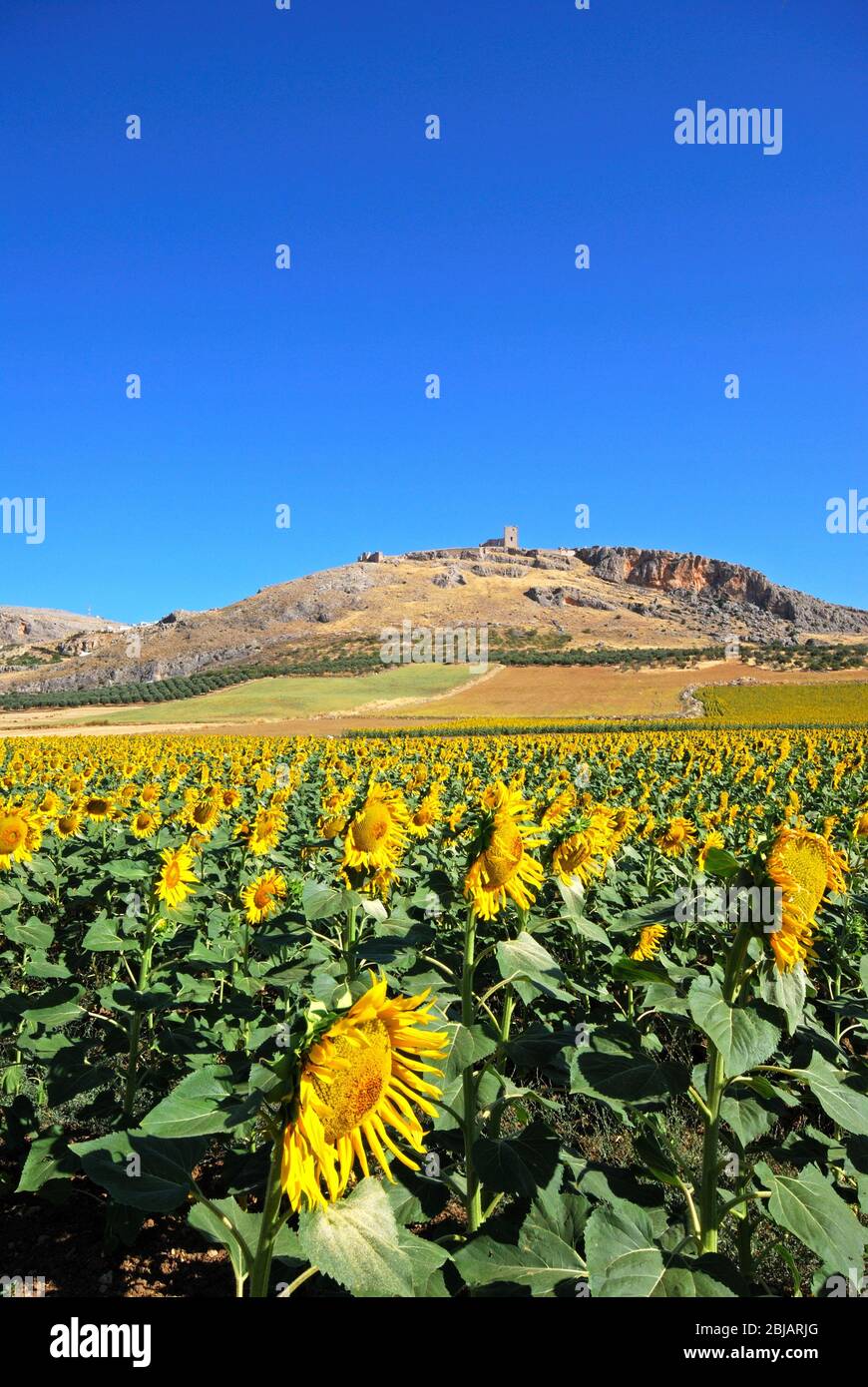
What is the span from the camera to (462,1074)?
2.33 m

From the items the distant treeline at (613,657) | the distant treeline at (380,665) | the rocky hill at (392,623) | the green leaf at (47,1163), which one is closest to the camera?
the green leaf at (47,1163)

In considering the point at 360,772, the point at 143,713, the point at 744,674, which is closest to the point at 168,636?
the point at 143,713

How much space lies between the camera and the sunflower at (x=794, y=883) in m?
1.97

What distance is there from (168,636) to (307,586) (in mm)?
41626

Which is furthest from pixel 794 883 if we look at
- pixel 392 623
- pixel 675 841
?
pixel 392 623

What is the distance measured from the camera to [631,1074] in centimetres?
212

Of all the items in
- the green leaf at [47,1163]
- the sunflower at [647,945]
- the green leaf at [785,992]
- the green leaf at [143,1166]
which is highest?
the green leaf at [785,992]

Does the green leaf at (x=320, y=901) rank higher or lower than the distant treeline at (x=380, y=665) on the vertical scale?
lower

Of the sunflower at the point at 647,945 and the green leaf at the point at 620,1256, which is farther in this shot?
the sunflower at the point at 647,945

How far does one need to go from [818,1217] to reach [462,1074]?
1.04 metres

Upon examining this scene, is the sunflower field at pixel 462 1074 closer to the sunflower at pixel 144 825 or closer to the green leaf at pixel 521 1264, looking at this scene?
the green leaf at pixel 521 1264

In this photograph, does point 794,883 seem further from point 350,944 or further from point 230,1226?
point 350,944

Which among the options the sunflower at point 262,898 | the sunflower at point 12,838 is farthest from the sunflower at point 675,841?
the sunflower at point 12,838
